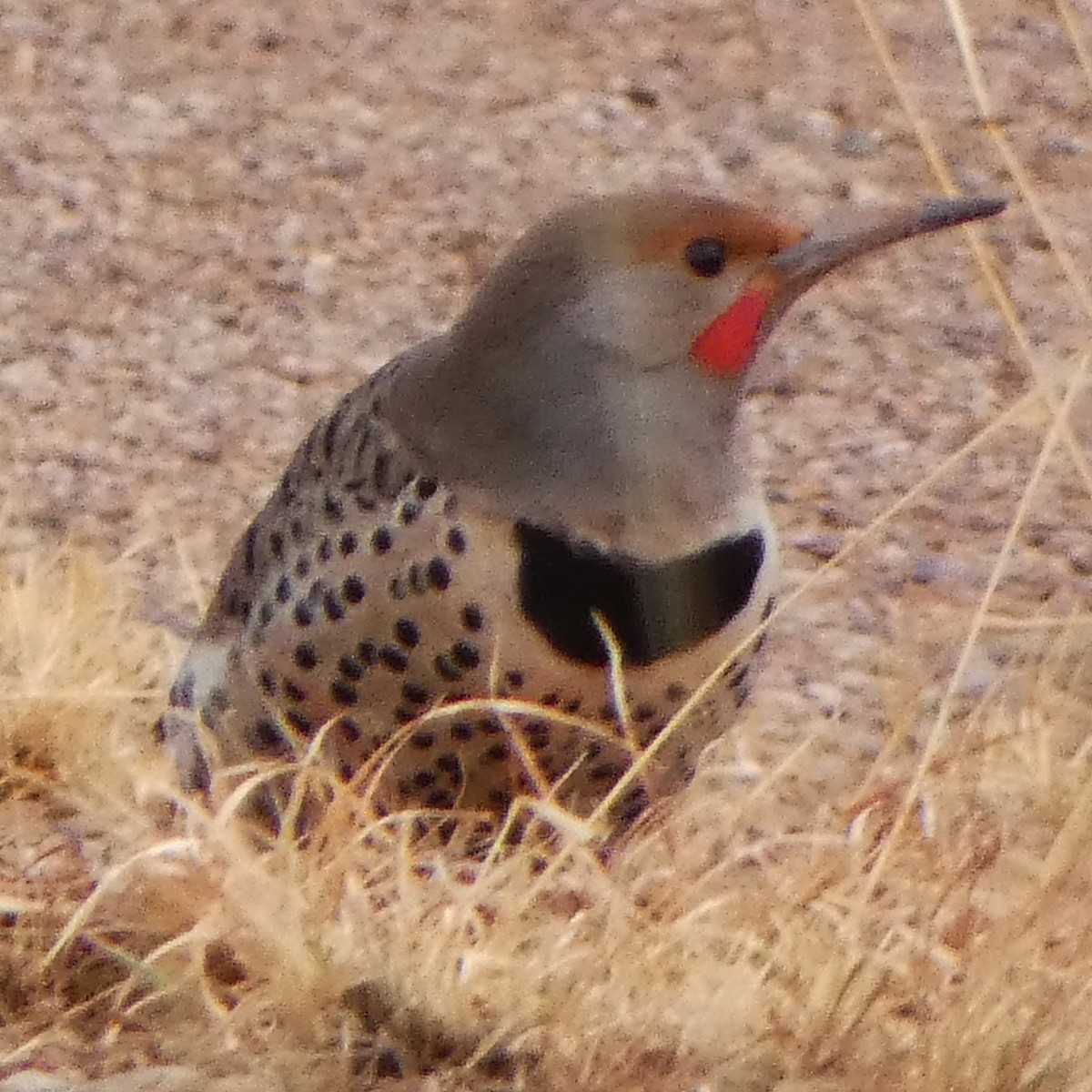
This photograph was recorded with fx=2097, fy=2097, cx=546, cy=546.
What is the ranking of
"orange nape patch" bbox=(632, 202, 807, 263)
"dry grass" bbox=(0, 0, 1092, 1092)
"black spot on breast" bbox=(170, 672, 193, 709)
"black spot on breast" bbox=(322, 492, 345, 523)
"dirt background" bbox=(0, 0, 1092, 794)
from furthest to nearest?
1. "dirt background" bbox=(0, 0, 1092, 794)
2. "black spot on breast" bbox=(170, 672, 193, 709)
3. "black spot on breast" bbox=(322, 492, 345, 523)
4. "orange nape patch" bbox=(632, 202, 807, 263)
5. "dry grass" bbox=(0, 0, 1092, 1092)

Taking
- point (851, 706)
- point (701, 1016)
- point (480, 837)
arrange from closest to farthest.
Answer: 1. point (701, 1016)
2. point (480, 837)
3. point (851, 706)

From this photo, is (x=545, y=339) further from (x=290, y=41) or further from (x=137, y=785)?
(x=290, y=41)

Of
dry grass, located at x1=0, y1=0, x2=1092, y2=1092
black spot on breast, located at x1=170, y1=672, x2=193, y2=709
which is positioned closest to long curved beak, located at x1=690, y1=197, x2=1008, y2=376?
dry grass, located at x1=0, y1=0, x2=1092, y2=1092

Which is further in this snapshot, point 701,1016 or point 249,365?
point 249,365

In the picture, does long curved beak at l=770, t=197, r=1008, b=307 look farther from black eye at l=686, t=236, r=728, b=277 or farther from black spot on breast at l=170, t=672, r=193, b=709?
black spot on breast at l=170, t=672, r=193, b=709

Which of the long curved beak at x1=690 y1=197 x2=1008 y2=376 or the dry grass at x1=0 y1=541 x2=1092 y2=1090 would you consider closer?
the dry grass at x1=0 y1=541 x2=1092 y2=1090

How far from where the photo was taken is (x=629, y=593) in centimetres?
177

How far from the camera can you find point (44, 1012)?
5.27 feet

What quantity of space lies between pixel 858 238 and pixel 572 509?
1.13 feet

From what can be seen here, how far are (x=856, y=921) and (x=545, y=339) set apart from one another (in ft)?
1.84

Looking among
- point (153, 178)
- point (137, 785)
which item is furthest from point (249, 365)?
point (137, 785)

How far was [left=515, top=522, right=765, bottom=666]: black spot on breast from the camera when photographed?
1.75 meters

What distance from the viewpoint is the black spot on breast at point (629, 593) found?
1.75 m

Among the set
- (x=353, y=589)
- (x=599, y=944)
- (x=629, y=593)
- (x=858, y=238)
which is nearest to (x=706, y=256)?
(x=858, y=238)
